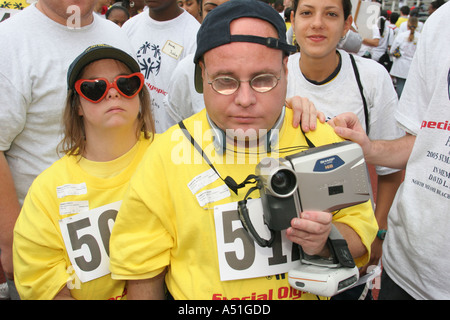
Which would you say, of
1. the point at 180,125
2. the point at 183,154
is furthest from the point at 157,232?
the point at 180,125

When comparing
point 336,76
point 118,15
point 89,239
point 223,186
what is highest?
point 118,15

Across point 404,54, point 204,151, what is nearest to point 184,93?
point 204,151

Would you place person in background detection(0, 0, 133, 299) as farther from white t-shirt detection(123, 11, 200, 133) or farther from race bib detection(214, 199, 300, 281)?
race bib detection(214, 199, 300, 281)

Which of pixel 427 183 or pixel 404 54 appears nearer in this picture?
pixel 427 183

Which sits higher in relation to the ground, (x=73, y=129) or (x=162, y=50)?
(x=162, y=50)

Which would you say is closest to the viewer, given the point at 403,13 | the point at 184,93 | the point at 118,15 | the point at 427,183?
the point at 427,183

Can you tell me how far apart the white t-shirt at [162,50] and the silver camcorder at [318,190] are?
1962 mm

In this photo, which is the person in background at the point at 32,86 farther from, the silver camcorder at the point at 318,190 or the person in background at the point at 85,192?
the silver camcorder at the point at 318,190

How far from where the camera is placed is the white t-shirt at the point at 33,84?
6.41 feet

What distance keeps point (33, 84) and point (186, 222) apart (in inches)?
49.7

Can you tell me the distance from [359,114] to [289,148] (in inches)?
35.0

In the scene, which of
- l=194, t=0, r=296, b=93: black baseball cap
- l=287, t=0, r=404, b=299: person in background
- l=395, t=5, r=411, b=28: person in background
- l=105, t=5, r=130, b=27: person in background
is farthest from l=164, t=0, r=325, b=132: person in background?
l=395, t=5, r=411, b=28: person in background

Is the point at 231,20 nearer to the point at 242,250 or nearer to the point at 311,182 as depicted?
the point at 311,182

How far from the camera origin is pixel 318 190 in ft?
4.01
